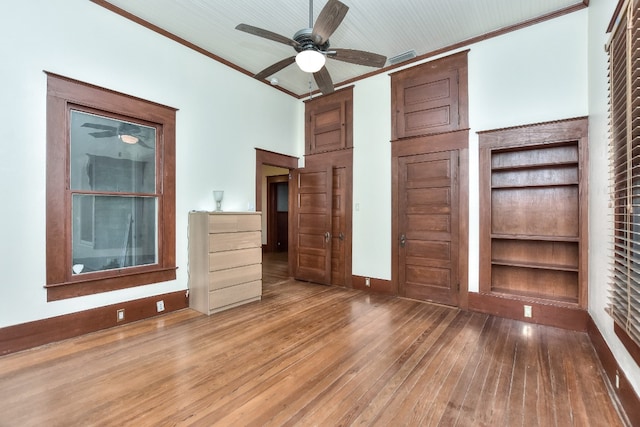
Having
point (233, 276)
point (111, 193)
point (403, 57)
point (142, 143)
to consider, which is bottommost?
point (233, 276)

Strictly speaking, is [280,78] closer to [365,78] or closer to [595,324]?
[365,78]

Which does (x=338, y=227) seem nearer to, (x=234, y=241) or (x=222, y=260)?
(x=234, y=241)

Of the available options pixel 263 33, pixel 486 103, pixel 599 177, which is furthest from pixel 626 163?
pixel 263 33

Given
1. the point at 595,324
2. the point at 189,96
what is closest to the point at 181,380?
the point at 189,96

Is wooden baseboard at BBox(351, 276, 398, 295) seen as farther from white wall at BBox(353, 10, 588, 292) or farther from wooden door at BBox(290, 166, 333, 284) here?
wooden door at BBox(290, 166, 333, 284)

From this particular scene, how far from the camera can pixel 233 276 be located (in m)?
3.81

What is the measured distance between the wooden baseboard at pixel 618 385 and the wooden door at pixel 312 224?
3409 mm

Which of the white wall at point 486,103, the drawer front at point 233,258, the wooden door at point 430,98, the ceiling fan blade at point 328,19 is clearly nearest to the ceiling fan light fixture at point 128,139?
the drawer front at point 233,258

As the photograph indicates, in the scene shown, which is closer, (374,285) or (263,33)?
(263,33)

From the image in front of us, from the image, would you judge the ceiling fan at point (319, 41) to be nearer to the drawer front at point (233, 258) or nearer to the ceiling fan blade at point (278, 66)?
the ceiling fan blade at point (278, 66)

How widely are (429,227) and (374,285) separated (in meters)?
1.26

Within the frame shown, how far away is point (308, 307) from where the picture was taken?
3.87m

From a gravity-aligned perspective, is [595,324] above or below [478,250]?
below

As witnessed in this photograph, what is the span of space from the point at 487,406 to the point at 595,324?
1726 millimetres
